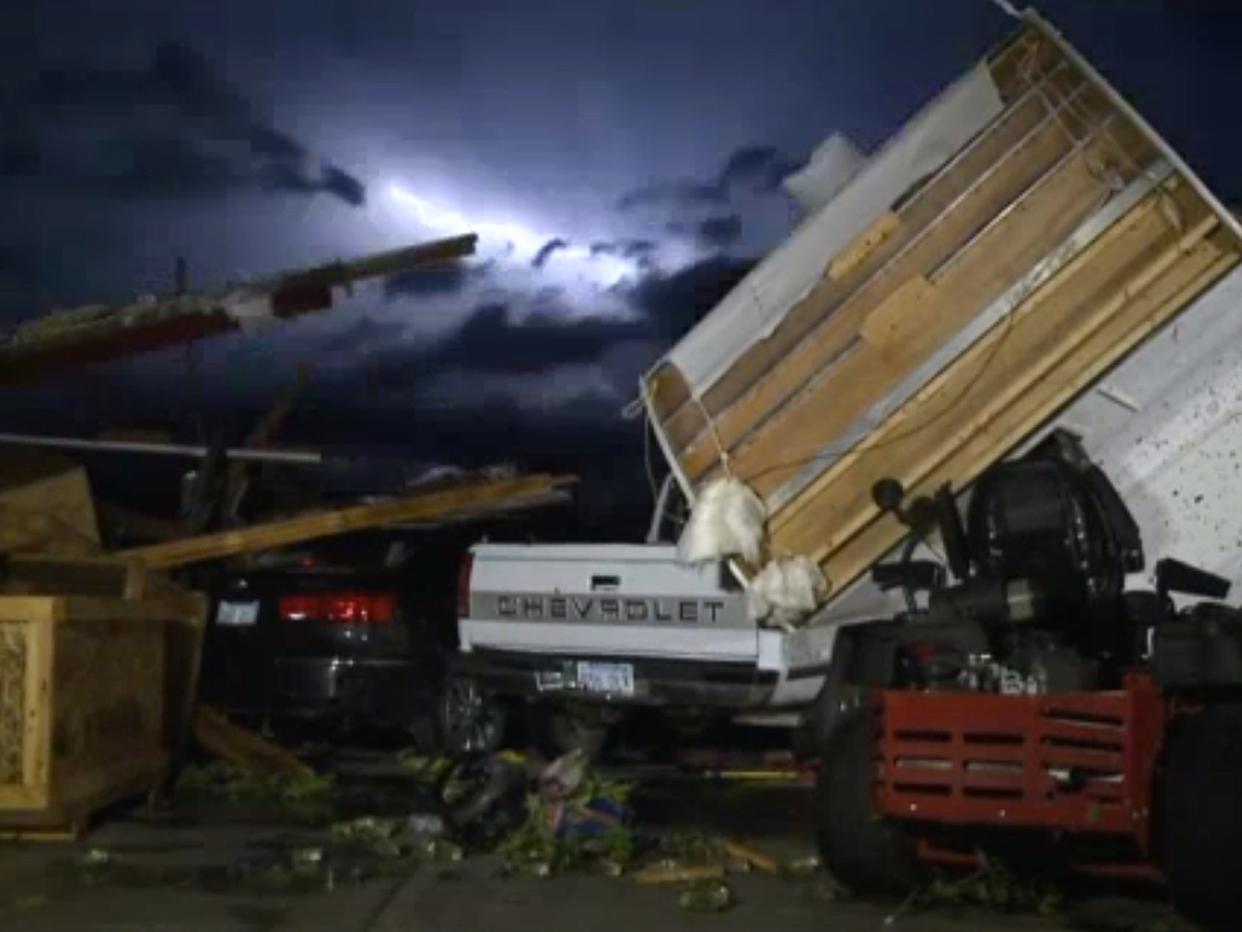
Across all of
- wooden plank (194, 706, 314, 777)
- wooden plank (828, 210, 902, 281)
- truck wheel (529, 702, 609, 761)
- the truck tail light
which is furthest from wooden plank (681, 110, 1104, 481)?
wooden plank (194, 706, 314, 777)

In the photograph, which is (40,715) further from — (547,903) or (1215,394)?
(1215,394)

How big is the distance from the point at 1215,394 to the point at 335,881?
458cm

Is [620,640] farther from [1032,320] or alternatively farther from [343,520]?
[1032,320]

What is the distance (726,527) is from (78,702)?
10.8ft

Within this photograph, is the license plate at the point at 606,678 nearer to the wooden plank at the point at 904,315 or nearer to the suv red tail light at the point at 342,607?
the suv red tail light at the point at 342,607

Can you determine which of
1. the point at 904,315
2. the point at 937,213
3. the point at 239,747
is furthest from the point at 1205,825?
the point at 239,747

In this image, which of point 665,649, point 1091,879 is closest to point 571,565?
point 665,649

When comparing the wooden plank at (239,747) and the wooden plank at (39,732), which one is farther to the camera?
the wooden plank at (239,747)

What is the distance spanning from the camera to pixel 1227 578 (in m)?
9.34

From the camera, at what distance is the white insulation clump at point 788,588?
9.16 metres

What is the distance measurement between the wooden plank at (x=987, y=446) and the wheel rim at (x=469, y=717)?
370 cm

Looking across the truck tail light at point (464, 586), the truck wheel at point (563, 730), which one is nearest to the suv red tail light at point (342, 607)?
the truck tail light at point (464, 586)

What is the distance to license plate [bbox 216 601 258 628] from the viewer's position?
12820mm

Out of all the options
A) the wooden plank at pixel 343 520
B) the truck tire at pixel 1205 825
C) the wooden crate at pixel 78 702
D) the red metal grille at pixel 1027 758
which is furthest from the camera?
the wooden plank at pixel 343 520
